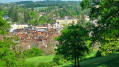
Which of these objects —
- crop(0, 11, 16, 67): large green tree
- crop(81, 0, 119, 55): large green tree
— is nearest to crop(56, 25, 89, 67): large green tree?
crop(81, 0, 119, 55): large green tree

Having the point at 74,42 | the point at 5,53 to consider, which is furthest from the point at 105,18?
the point at 5,53

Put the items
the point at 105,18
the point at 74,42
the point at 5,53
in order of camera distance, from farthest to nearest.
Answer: the point at 74,42
the point at 5,53
the point at 105,18

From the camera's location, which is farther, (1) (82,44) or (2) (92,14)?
(1) (82,44)

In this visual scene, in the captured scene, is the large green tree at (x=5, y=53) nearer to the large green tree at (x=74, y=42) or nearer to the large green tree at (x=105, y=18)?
the large green tree at (x=74, y=42)

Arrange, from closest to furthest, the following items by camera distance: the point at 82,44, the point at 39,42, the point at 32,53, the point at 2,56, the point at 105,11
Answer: the point at 105,11 < the point at 2,56 < the point at 82,44 < the point at 32,53 < the point at 39,42

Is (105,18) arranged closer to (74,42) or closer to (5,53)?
(74,42)

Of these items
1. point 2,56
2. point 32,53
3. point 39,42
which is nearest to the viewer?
point 2,56

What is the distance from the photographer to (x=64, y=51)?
15.6m

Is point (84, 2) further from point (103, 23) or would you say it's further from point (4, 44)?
point (4, 44)

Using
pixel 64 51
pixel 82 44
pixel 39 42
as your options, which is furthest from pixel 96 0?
pixel 39 42

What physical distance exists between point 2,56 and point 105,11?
19.3 feet

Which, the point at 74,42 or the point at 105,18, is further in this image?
the point at 74,42

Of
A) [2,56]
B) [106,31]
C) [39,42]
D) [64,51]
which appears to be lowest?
[39,42]

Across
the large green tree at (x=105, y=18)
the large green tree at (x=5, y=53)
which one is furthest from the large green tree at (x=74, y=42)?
the large green tree at (x=5, y=53)
